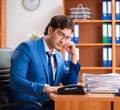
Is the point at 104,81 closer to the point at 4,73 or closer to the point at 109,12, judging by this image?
the point at 4,73

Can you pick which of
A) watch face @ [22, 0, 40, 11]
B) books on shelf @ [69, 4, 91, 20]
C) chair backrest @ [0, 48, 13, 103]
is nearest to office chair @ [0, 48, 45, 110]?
chair backrest @ [0, 48, 13, 103]

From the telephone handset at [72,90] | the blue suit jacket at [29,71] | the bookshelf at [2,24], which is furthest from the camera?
the bookshelf at [2,24]

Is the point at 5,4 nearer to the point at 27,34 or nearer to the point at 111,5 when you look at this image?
the point at 27,34

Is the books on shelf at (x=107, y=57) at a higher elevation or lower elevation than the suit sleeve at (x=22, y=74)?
lower

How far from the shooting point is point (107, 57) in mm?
4398

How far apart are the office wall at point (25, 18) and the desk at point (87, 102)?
327 centimetres

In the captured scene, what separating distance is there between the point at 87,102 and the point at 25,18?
3.43 metres

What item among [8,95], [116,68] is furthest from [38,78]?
[116,68]

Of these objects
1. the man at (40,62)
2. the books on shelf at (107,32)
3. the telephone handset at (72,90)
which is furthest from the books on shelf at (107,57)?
the telephone handset at (72,90)

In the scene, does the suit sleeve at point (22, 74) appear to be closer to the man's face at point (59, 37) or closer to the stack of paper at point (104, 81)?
the man's face at point (59, 37)

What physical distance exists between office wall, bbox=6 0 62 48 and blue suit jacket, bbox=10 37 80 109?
272cm

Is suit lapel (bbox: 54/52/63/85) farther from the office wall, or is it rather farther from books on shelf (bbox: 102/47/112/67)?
the office wall

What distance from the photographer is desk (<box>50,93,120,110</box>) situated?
166 centimetres

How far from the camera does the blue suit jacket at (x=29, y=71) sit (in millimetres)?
1915
